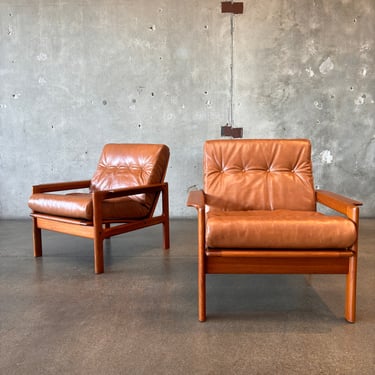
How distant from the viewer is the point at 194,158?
14.1 ft

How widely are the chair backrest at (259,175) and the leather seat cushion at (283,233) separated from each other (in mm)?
658

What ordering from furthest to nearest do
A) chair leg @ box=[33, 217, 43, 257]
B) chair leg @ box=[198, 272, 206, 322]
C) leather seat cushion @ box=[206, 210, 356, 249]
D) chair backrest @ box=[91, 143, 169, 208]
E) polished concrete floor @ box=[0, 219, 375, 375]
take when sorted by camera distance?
chair backrest @ box=[91, 143, 169, 208] → chair leg @ box=[33, 217, 43, 257] → chair leg @ box=[198, 272, 206, 322] → leather seat cushion @ box=[206, 210, 356, 249] → polished concrete floor @ box=[0, 219, 375, 375]

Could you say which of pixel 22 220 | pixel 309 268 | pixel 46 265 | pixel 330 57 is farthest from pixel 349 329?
pixel 22 220

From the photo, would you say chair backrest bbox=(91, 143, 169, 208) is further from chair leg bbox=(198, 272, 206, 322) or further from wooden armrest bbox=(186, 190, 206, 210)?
chair leg bbox=(198, 272, 206, 322)

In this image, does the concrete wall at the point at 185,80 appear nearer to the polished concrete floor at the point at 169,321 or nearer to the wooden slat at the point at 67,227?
the wooden slat at the point at 67,227

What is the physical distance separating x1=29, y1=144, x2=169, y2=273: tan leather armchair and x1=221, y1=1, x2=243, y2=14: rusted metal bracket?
1939 millimetres

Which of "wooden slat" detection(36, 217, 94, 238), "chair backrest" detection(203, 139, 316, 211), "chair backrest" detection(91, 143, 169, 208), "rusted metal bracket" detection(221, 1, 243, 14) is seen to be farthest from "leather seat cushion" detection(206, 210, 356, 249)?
"rusted metal bracket" detection(221, 1, 243, 14)

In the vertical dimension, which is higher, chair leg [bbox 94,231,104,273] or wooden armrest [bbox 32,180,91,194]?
wooden armrest [bbox 32,180,91,194]

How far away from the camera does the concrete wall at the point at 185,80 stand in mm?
4121

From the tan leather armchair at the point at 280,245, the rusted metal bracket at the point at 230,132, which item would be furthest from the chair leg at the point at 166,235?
the rusted metal bracket at the point at 230,132

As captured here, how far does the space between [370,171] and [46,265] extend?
3440 mm

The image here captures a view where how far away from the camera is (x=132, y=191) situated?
8.91 ft

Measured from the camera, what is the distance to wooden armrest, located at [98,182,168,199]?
101 inches

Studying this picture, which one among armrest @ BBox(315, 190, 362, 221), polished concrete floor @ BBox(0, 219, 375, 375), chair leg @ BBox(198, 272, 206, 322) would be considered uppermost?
armrest @ BBox(315, 190, 362, 221)
